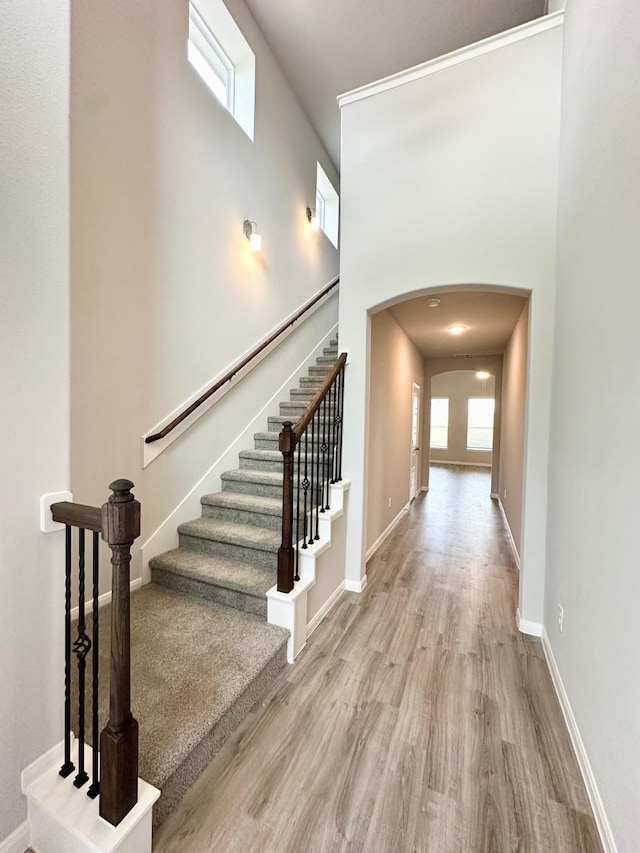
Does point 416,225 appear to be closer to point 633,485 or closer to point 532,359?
point 532,359

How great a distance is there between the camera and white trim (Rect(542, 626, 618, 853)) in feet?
4.04

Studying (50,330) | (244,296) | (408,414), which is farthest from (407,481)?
(50,330)

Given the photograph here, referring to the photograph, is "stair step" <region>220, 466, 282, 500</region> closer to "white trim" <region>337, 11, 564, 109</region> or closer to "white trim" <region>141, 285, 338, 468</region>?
"white trim" <region>141, 285, 338, 468</region>

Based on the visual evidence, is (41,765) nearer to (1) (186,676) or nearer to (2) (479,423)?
(1) (186,676)

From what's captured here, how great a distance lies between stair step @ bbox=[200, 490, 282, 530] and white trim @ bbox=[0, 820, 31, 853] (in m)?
1.75

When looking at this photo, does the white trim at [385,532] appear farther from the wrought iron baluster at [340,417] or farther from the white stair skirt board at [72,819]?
the white stair skirt board at [72,819]

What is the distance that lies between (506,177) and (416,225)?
2.14 ft

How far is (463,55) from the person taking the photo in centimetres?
261

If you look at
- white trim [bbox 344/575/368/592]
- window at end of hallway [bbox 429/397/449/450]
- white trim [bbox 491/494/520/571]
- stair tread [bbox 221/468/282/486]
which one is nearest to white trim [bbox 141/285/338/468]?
stair tread [bbox 221/468/282/486]

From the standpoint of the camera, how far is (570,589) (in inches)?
71.8

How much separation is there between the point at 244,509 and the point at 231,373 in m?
1.24

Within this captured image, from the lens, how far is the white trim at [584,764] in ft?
4.04

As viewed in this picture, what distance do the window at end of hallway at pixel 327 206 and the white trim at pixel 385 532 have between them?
14.2 ft

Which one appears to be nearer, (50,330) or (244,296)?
(50,330)
